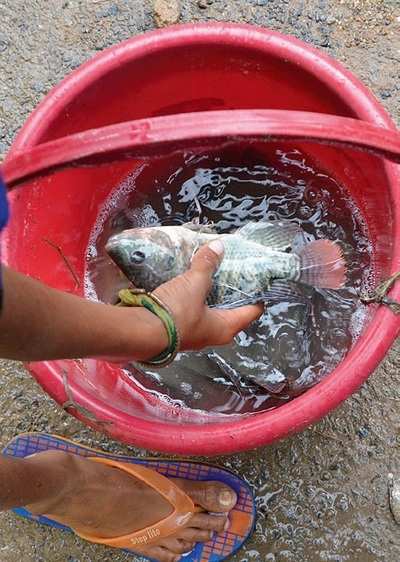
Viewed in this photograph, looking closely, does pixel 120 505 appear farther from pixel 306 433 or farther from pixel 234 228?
pixel 234 228

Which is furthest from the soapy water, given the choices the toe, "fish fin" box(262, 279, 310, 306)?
the toe

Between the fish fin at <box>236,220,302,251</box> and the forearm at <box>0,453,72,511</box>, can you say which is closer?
the forearm at <box>0,453,72,511</box>

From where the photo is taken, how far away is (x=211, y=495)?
204cm

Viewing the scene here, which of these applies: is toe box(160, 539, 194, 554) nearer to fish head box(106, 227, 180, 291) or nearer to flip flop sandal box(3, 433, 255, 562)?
flip flop sandal box(3, 433, 255, 562)

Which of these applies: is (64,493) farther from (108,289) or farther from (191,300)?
(191,300)

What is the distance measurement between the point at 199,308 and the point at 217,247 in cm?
35

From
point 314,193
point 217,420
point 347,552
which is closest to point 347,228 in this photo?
point 314,193

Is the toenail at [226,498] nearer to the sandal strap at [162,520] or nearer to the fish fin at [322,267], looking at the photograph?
the sandal strap at [162,520]

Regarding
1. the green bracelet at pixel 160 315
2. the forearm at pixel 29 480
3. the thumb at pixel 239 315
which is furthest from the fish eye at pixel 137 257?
the forearm at pixel 29 480

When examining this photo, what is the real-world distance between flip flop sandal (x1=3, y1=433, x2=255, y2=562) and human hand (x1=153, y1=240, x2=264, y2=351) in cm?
69

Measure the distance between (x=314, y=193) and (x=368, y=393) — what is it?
666 millimetres

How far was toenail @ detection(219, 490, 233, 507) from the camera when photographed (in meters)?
2.02

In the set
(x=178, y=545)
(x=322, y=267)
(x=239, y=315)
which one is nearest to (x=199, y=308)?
(x=239, y=315)

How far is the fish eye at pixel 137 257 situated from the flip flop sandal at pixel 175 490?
73 centimetres
